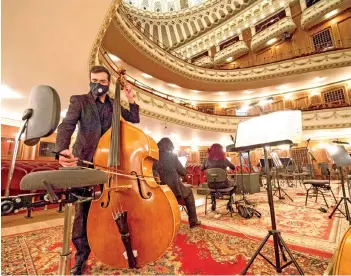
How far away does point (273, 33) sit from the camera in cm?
1496

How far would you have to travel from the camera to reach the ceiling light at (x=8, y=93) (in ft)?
17.9

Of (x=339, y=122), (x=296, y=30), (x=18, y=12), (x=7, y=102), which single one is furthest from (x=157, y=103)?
(x=296, y=30)

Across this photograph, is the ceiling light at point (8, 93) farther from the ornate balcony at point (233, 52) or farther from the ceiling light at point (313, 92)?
the ceiling light at point (313, 92)

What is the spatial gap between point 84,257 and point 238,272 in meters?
1.28

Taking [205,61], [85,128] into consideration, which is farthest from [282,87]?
[85,128]

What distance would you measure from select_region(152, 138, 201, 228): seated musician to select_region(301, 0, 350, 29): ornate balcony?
17.0 metres

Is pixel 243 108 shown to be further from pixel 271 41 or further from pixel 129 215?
pixel 129 215

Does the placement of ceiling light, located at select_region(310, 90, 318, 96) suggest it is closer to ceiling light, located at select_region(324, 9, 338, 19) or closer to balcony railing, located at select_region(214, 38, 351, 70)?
balcony railing, located at select_region(214, 38, 351, 70)

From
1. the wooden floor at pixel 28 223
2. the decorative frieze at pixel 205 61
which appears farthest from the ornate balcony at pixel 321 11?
the wooden floor at pixel 28 223

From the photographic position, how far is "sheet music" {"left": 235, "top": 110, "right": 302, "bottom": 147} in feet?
4.83

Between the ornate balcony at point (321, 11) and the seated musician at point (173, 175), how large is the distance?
55.8 ft

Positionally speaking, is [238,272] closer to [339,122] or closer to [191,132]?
[191,132]

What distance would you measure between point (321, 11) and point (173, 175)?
1731 cm

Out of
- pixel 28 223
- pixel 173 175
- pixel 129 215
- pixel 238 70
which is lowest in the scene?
pixel 28 223
